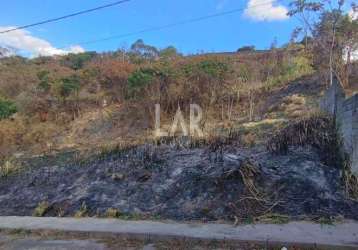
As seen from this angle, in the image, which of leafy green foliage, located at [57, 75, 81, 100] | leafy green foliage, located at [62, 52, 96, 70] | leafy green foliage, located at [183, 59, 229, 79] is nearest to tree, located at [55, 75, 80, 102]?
leafy green foliage, located at [57, 75, 81, 100]

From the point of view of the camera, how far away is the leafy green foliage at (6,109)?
18.7 metres

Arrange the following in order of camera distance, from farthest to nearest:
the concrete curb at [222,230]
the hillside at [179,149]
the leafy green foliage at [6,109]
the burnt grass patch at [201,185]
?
1. the leafy green foliage at [6,109]
2. the hillside at [179,149]
3. the burnt grass patch at [201,185]
4. the concrete curb at [222,230]

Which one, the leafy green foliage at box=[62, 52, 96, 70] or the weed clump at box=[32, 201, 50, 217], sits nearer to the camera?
the weed clump at box=[32, 201, 50, 217]

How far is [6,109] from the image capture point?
742 inches

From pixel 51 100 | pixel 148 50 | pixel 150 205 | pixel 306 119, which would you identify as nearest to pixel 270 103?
pixel 306 119

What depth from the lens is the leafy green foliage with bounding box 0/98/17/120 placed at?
18.7 metres

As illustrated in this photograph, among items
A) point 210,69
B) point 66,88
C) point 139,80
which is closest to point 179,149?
point 210,69

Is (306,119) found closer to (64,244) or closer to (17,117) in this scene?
(64,244)

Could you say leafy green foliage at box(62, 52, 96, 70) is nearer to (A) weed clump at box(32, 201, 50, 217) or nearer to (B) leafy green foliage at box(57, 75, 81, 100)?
(B) leafy green foliage at box(57, 75, 81, 100)

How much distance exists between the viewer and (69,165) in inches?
400

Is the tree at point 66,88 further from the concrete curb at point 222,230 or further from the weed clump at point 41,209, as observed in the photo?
the concrete curb at point 222,230

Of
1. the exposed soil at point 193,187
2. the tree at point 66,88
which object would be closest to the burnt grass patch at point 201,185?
the exposed soil at point 193,187

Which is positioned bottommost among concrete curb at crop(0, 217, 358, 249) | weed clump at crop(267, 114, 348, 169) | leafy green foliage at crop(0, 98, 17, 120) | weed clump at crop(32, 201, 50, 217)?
weed clump at crop(32, 201, 50, 217)

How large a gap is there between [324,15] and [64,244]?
15045 millimetres
